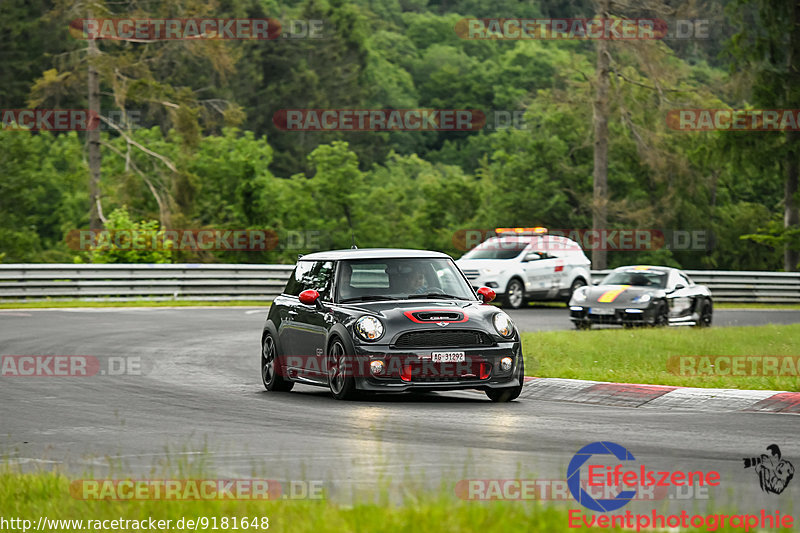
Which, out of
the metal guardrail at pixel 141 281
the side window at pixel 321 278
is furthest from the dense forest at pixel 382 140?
the metal guardrail at pixel 141 281

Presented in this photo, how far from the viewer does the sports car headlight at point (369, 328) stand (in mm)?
12727

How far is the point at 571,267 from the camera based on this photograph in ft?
111

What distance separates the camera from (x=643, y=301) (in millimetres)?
25562

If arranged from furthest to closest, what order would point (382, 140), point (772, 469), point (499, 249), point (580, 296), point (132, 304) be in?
1. point (382, 140)
2. point (499, 249)
3. point (132, 304)
4. point (580, 296)
5. point (772, 469)

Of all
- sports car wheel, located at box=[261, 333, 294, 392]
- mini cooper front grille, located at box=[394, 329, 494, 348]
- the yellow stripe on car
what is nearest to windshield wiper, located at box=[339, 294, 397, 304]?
mini cooper front grille, located at box=[394, 329, 494, 348]

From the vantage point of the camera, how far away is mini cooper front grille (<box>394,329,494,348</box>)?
12.7m

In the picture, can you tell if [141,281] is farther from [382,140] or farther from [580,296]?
[382,140]

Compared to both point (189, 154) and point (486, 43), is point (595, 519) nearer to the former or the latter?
point (189, 154)

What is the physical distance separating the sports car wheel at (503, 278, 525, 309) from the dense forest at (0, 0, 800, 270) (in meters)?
10.1

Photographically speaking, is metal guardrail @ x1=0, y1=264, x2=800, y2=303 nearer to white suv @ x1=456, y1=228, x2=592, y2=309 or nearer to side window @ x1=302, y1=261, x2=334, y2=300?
white suv @ x1=456, y1=228, x2=592, y2=309
